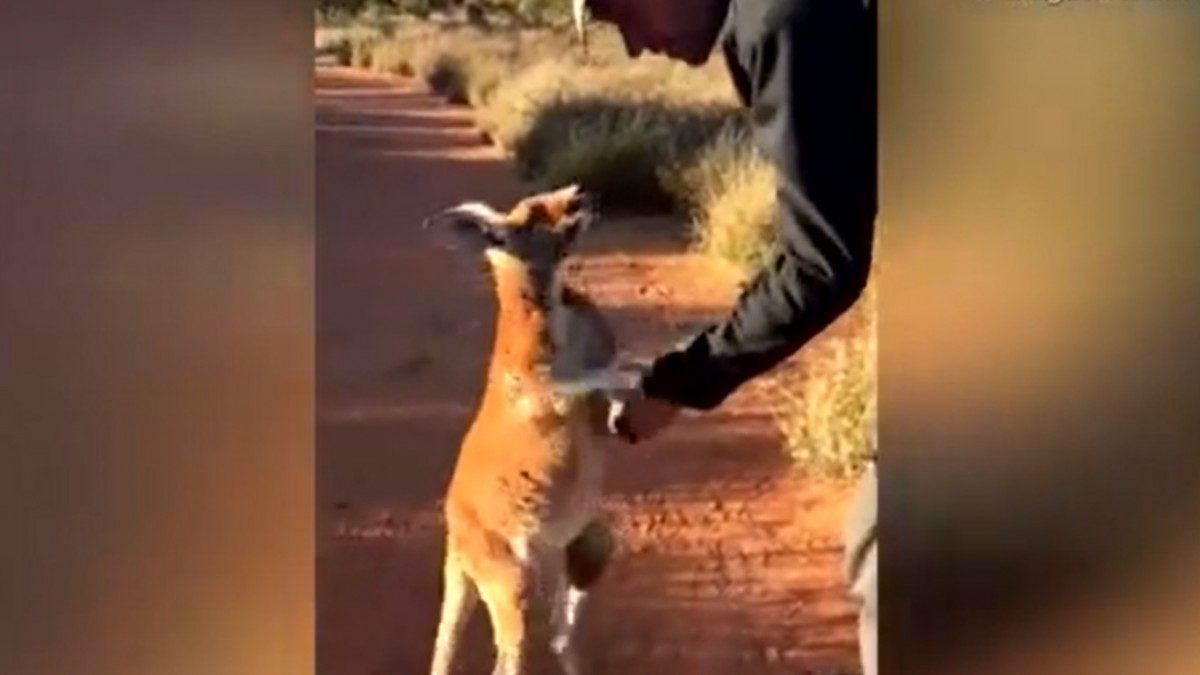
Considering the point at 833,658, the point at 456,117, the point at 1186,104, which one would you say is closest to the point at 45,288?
the point at 456,117

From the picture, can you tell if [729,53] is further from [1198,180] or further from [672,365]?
[1198,180]

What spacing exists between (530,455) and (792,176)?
0.28 m

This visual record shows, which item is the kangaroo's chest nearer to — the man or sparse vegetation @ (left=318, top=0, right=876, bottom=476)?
the man

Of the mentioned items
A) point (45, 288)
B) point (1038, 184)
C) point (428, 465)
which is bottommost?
point (428, 465)

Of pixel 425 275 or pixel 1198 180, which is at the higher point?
pixel 1198 180

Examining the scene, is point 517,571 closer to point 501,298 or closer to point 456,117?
point 501,298

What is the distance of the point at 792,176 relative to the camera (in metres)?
1.70

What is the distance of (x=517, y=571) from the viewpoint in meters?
1.74

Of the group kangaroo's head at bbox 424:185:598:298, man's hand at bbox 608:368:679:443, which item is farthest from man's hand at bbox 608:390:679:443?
kangaroo's head at bbox 424:185:598:298

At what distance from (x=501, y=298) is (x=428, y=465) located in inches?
5.4

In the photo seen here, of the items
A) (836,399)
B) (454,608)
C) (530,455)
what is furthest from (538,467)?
(836,399)

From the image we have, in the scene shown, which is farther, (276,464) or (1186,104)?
(276,464)

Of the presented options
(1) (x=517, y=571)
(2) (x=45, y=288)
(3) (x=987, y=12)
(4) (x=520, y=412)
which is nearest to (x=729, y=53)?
(3) (x=987, y=12)

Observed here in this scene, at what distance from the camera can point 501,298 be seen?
5.66 feet
